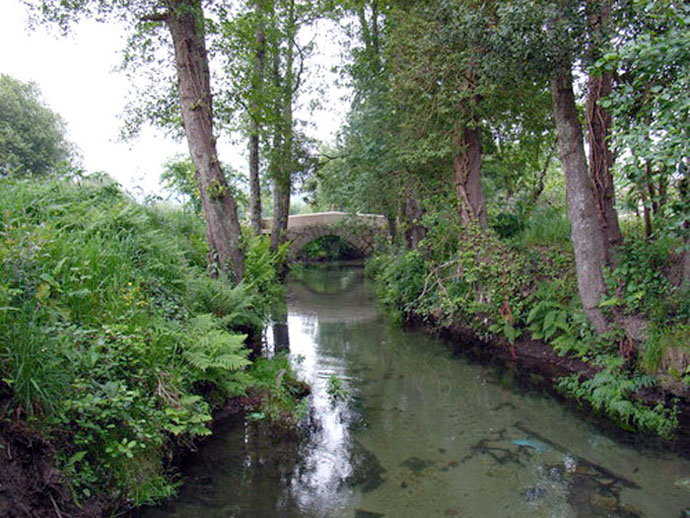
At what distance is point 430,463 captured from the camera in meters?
4.40

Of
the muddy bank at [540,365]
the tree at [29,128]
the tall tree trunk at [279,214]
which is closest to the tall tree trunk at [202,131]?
the muddy bank at [540,365]

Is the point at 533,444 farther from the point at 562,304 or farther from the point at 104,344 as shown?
the point at 104,344

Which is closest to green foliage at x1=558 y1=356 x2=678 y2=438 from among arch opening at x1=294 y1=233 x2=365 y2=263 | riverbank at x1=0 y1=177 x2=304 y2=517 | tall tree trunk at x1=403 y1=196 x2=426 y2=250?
riverbank at x1=0 y1=177 x2=304 y2=517

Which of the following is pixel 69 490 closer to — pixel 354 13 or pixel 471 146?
pixel 471 146

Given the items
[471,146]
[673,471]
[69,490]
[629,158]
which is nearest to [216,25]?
[471,146]

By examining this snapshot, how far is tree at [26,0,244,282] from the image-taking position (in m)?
6.95

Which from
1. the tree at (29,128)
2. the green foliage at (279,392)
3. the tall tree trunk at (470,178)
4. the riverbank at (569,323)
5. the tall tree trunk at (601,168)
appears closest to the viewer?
the green foliage at (279,392)

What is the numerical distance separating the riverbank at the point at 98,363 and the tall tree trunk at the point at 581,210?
414cm

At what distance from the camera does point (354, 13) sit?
13633 millimetres

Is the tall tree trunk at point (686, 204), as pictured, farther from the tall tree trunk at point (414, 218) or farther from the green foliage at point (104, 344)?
the tall tree trunk at point (414, 218)

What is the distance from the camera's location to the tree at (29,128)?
21.4 meters

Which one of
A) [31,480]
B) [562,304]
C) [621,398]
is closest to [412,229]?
[562,304]

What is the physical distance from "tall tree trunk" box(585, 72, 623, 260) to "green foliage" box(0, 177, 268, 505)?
5384 millimetres

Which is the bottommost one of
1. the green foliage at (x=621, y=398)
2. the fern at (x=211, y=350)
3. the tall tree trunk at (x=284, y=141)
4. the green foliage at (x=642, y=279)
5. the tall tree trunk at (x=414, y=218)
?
the green foliage at (x=621, y=398)
